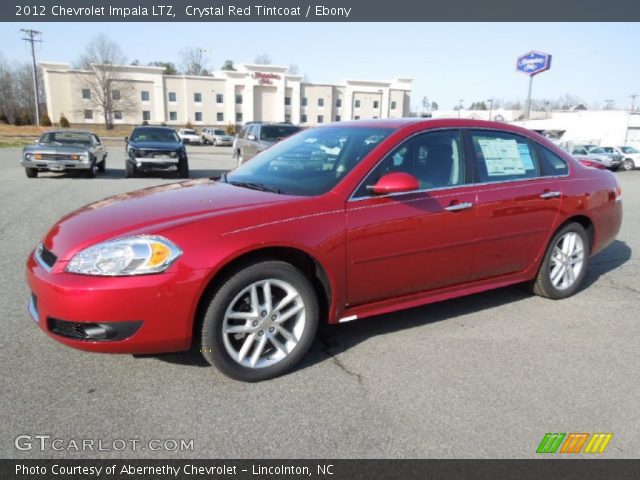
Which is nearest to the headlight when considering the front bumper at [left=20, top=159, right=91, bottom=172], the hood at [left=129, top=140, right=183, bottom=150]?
the front bumper at [left=20, top=159, right=91, bottom=172]

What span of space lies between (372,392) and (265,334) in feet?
2.48

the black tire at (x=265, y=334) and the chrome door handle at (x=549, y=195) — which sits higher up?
the chrome door handle at (x=549, y=195)

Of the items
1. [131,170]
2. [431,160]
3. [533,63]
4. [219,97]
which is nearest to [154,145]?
[131,170]

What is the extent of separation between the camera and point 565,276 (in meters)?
4.80

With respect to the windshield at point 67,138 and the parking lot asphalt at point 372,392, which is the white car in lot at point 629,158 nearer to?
the windshield at point 67,138

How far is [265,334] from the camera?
3.16 m

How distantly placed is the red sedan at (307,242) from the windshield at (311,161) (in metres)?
0.02

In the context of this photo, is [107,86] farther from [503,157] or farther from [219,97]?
[503,157]

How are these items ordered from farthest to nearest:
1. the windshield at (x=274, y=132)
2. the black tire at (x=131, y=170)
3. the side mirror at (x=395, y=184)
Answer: the windshield at (x=274, y=132)
the black tire at (x=131, y=170)
the side mirror at (x=395, y=184)

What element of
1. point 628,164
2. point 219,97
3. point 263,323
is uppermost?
point 219,97

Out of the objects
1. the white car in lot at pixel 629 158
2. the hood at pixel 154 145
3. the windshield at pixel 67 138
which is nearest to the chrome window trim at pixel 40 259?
the hood at pixel 154 145

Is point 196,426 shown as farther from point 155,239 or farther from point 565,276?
point 565,276

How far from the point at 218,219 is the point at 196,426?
118 centimetres

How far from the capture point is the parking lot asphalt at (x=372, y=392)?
256 cm
